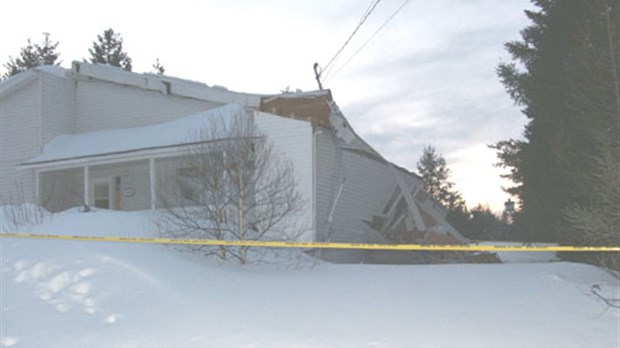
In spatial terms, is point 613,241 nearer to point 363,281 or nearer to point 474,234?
point 363,281

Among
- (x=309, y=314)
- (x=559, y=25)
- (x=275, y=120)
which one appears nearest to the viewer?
(x=309, y=314)

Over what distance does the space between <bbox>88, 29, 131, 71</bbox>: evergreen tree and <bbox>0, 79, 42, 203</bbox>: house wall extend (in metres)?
27.7

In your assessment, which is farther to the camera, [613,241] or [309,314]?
[613,241]

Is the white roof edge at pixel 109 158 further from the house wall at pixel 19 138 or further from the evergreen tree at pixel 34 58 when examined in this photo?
the evergreen tree at pixel 34 58

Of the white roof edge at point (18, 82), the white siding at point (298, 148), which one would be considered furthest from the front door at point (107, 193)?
the white siding at point (298, 148)

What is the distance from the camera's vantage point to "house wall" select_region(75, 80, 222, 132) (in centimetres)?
2084

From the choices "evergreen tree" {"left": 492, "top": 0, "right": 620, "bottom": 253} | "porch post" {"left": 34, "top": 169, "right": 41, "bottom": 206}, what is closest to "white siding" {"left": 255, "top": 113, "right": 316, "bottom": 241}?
"evergreen tree" {"left": 492, "top": 0, "right": 620, "bottom": 253}

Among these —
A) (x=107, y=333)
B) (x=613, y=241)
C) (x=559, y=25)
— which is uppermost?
(x=559, y=25)

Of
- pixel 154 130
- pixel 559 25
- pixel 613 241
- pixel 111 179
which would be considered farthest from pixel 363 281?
pixel 111 179

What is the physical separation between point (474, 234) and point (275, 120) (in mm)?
28840

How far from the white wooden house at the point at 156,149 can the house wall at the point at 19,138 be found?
36 mm

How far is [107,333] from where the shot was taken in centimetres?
864

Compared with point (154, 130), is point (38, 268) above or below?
below

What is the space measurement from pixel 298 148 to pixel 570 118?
21.2 ft
